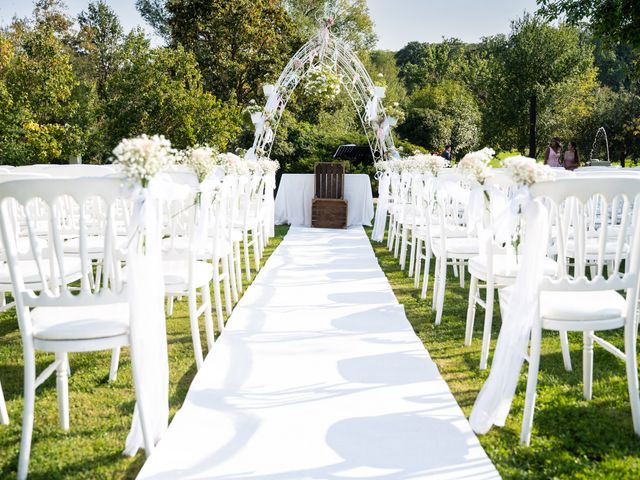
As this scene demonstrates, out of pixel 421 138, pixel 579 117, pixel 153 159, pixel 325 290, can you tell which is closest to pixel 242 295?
pixel 325 290

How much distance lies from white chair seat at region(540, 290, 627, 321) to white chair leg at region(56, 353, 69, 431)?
2.25 meters

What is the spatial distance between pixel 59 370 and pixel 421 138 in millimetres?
24230

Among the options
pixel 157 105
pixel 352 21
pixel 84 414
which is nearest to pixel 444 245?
pixel 84 414

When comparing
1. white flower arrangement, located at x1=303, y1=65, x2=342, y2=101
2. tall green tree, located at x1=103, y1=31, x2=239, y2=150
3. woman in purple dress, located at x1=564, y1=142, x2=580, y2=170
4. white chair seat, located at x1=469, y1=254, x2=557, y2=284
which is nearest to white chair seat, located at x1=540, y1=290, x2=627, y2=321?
white chair seat, located at x1=469, y1=254, x2=557, y2=284

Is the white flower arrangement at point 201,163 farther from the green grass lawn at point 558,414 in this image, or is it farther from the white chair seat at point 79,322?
the green grass lawn at point 558,414

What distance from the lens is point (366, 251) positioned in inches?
322

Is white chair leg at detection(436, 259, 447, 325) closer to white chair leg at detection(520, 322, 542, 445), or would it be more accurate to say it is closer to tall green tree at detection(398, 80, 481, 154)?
white chair leg at detection(520, 322, 542, 445)

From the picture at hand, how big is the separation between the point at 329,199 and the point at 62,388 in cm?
822

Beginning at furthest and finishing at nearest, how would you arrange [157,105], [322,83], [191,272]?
[157,105]
[322,83]
[191,272]

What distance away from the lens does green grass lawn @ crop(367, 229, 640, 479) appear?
2412 millimetres

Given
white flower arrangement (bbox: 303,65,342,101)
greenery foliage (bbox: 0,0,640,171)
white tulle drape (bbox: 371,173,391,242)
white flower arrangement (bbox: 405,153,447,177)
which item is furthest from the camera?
greenery foliage (bbox: 0,0,640,171)

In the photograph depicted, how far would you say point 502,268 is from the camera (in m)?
3.48

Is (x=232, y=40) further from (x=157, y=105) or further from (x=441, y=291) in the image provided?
(x=441, y=291)

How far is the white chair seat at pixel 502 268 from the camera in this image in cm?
337
